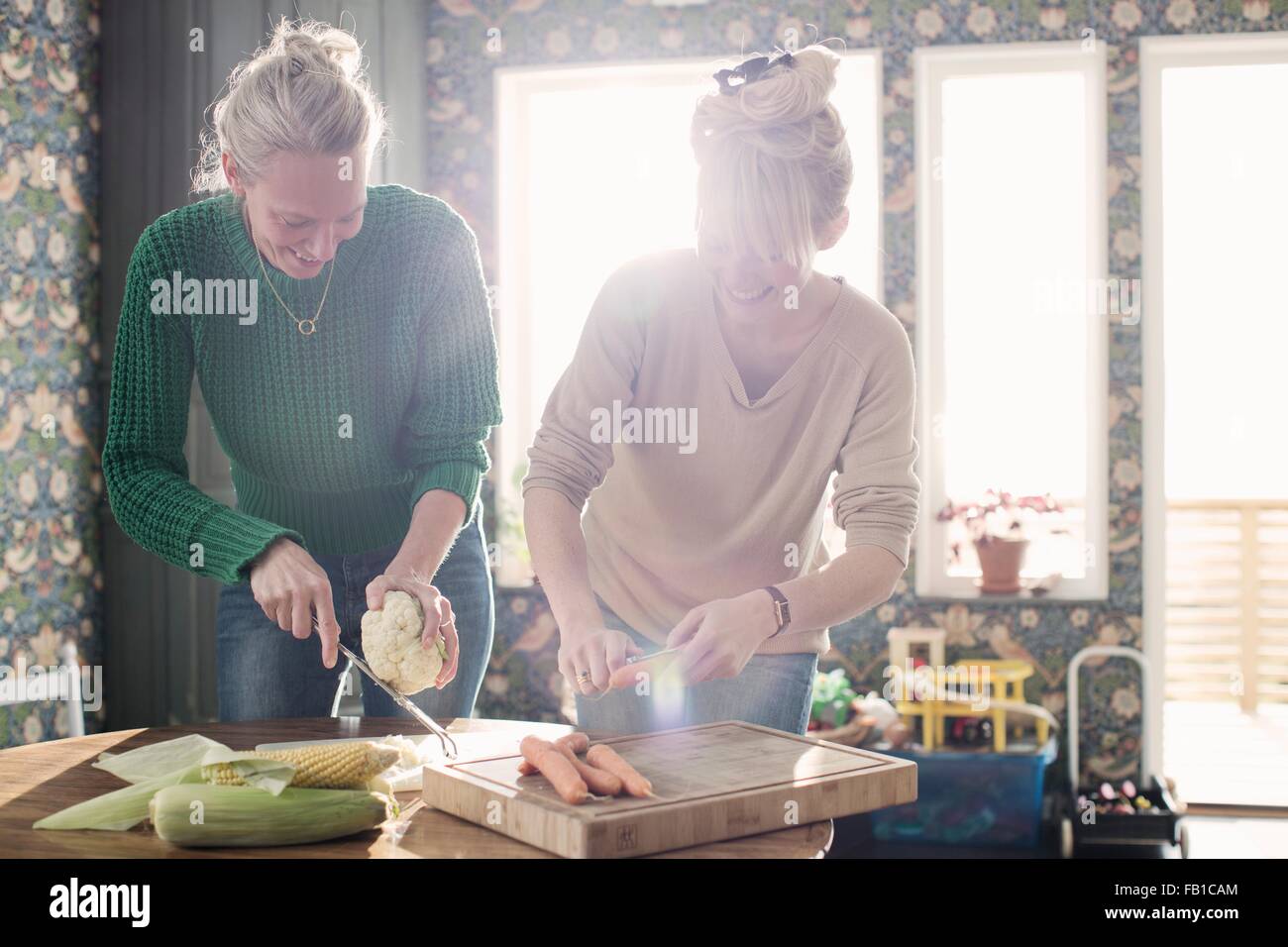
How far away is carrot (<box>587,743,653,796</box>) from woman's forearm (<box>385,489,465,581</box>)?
1.49ft

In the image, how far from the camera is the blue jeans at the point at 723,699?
1666mm

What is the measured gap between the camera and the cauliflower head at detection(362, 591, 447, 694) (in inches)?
61.0

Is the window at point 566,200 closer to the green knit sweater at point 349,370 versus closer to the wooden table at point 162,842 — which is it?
the green knit sweater at point 349,370

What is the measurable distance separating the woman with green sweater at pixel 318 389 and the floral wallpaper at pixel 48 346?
183 centimetres

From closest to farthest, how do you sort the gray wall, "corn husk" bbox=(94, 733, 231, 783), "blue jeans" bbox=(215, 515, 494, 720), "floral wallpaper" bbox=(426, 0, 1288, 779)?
1. "corn husk" bbox=(94, 733, 231, 783)
2. "blue jeans" bbox=(215, 515, 494, 720)
3. the gray wall
4. "floral wallpaper" bbox=(426, 0, 1288, 779)

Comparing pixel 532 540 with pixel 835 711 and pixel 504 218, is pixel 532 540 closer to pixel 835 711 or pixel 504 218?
pixel 835 711

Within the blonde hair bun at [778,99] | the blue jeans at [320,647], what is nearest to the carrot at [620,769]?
the blue jeans at [320,647]

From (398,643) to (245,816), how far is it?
0.42 meters

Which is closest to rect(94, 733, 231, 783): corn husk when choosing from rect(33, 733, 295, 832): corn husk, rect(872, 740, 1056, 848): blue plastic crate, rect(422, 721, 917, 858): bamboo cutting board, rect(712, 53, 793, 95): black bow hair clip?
rect(33, 733, 295, 832): corn husk

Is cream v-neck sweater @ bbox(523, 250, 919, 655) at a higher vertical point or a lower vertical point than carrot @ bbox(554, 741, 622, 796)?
higher

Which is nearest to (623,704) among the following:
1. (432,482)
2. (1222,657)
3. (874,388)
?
(432,482)

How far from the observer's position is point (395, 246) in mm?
1823

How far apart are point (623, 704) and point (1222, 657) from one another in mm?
4321

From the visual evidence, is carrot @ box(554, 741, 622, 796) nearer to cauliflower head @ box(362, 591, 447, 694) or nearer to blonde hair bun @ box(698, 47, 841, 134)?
cauliflower head @ box(362, 591, 447, 694)
